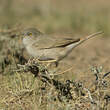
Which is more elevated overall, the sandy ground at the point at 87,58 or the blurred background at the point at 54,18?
the blurred background at the point at 54,18

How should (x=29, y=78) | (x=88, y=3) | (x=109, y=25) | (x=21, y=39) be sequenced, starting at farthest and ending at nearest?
(x=88, y=3), (x=109, y=25), (x=21, y=39), (x=29, y=78)

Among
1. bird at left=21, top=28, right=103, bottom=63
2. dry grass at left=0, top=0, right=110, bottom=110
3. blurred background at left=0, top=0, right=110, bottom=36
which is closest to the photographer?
dry grass at left=0, top=0, right=110, bottom=110

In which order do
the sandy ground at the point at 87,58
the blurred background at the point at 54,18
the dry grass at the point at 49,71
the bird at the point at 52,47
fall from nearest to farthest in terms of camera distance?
the dry grass at the point at 49,71 < the bird at the point at 52,47 < the sandy ground at the point at 87,58 < the blurred background at the point at 54,18

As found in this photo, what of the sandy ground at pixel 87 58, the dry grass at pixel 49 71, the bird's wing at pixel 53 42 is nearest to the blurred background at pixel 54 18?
the dry grass at pixel 49 71

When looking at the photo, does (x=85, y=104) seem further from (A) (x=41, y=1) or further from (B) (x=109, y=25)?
(A) (x=41, y=1)

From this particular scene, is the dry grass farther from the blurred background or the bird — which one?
the bird

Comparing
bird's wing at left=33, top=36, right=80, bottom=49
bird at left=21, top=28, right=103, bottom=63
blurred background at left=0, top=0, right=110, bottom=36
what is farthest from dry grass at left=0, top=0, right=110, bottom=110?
bird's wing at left=33, top=36, right=80, bottom=49

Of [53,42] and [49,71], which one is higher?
[53,42]

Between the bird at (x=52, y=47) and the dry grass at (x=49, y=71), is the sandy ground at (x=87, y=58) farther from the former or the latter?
the bird at (x=52, y=47)

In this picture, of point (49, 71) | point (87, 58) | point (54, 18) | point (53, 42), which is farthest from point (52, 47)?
point (54, 18)

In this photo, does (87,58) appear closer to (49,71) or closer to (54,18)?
(49,71)

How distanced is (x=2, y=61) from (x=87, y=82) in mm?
1883

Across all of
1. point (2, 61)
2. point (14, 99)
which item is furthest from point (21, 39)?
point (14, 99)

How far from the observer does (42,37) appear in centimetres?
621
